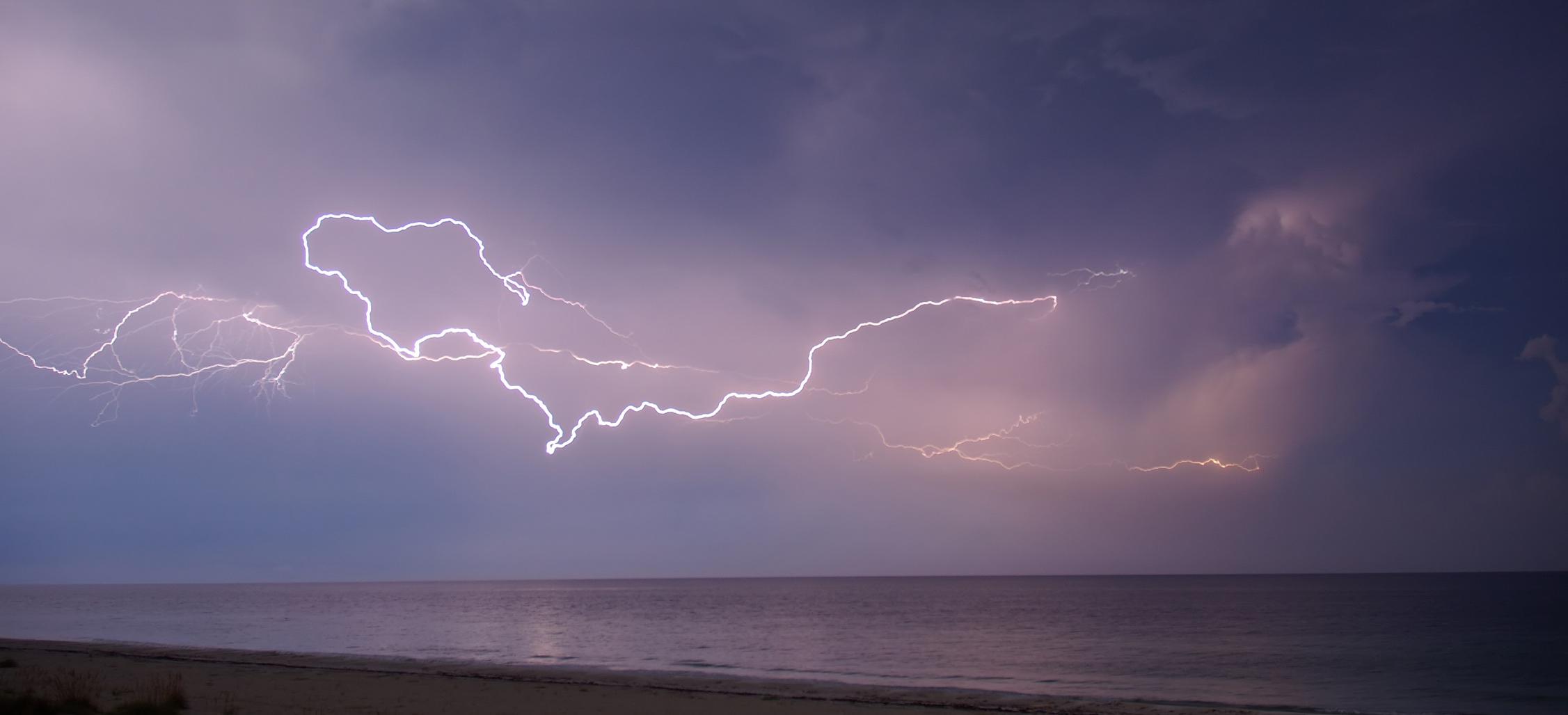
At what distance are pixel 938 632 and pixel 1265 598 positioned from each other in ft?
176

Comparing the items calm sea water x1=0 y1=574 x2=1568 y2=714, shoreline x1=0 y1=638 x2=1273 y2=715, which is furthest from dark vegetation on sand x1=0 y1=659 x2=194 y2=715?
calm sea water x1=0 y1=574 x2=1568 y2=714

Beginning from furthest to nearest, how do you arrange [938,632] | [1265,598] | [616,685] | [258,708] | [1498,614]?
[1265,598] → [1498,614] → [938,632] → [616,685] → [258,708]

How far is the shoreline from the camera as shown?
15078 millimetres

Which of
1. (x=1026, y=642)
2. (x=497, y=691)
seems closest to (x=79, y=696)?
(x=497, y=691)

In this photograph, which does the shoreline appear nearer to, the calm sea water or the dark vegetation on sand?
the dark vegetation on sand

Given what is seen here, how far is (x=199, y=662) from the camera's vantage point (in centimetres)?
2150

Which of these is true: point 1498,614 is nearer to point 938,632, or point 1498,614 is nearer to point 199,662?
point 938,632

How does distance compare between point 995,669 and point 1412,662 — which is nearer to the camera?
point 995,669

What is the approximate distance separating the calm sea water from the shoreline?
239 centimetres

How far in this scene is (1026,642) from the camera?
111ft

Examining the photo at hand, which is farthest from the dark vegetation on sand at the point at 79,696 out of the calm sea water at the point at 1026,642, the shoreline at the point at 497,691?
the calm sea water at the point at 1026,642

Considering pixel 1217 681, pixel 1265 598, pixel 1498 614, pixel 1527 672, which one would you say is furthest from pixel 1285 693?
pixel 1265 598

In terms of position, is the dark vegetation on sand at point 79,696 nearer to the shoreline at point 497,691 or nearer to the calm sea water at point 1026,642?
the shoreline at point 497,691

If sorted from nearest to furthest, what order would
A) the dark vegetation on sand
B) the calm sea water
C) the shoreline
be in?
the dark vegetation on sand, the shoreline, the calm sea water
